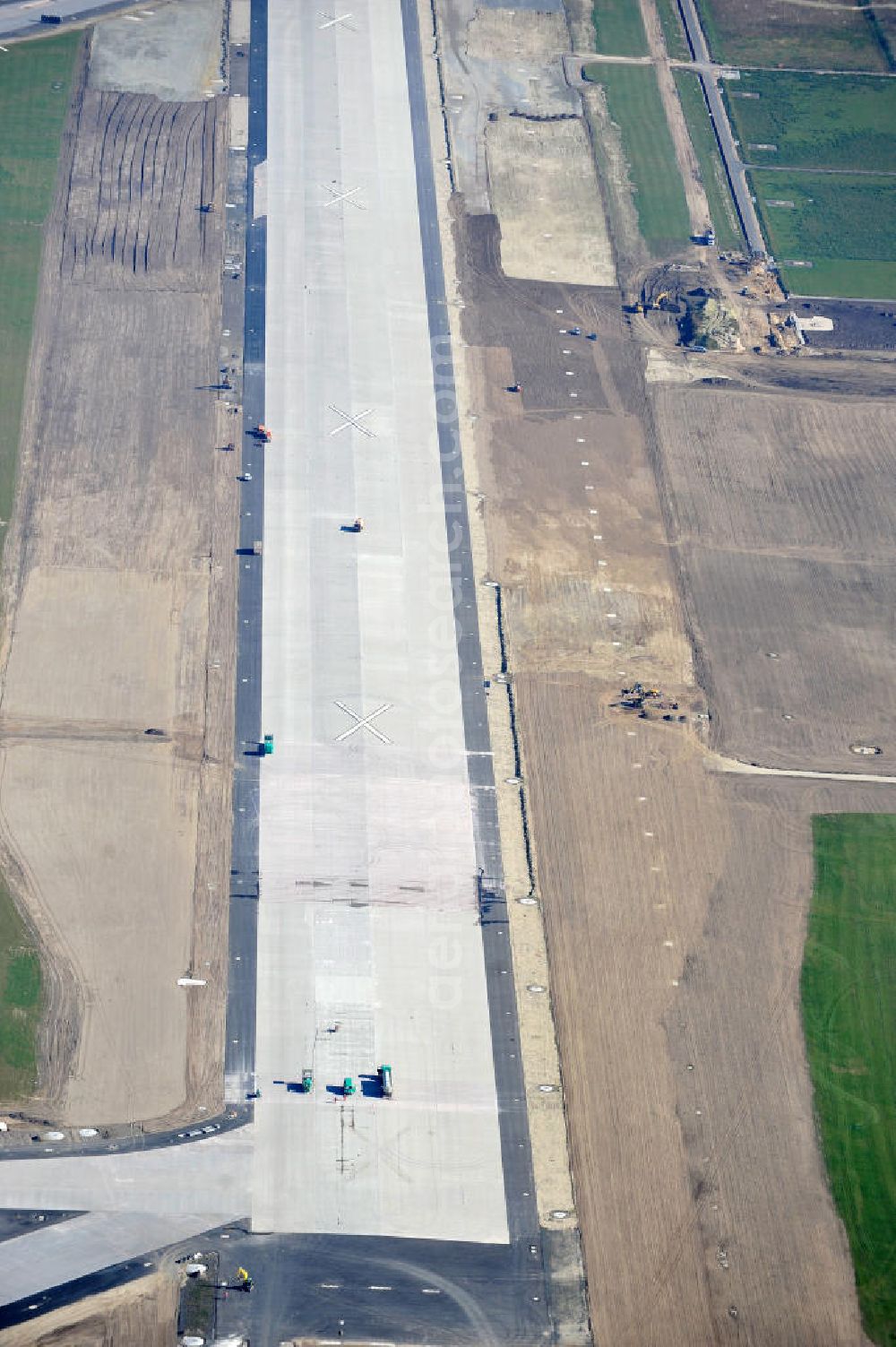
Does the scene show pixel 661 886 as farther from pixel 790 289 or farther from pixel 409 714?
pixel 790 289

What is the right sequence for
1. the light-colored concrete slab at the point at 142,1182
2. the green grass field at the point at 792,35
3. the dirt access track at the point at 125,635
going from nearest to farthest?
the light-colored concrete slab at the point at 142,1182, the dirt access track at the point at 125,635, the green grass field at the point at 792,35

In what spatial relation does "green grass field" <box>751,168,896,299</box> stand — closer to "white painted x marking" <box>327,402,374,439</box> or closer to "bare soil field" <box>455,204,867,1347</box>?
"bare soil field" <box>455,204,867,1347</box>

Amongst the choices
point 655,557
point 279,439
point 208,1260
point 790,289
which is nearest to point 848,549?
point 655,557

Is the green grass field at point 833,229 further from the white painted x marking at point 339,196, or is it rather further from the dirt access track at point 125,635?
the dirt access track at point 125,635

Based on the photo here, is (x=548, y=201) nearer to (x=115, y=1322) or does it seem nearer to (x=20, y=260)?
(x=20, y=260)

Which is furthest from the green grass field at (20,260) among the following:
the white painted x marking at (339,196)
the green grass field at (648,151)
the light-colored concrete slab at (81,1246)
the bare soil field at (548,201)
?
the green grass field at (648,151)

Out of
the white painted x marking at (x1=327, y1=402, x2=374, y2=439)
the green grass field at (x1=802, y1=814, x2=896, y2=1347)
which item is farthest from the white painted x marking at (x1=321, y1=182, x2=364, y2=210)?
the green grass field at (x1=802, y1=814, x2=896, y2=1347)

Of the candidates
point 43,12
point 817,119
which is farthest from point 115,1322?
point 817,119
